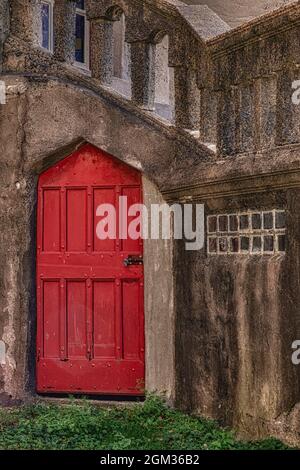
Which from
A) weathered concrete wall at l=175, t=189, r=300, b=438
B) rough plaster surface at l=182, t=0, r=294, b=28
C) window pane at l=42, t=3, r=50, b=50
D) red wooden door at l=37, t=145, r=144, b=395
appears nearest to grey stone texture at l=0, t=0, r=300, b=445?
weathered concrete wall at l=175, t=189, r=300, b=438

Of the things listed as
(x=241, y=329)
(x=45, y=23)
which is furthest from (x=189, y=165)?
(x=45, y=23)

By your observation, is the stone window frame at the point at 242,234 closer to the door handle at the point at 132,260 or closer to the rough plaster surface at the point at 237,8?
the door handle at the point at 132,260

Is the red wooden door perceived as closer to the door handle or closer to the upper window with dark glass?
the door handle

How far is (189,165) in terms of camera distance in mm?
7086

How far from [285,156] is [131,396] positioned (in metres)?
2.94

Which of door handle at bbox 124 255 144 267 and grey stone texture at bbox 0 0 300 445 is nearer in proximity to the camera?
grey stone texture at bbox 0 0 300 445

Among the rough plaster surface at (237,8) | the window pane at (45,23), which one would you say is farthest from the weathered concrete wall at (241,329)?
the rough plaster surface at (237,8)

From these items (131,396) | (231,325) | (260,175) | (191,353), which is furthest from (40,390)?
(260,175)

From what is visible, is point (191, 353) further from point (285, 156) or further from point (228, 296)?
point (285, 156)

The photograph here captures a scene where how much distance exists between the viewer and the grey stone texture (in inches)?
232

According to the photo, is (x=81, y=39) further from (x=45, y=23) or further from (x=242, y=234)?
(x=242, y=234)

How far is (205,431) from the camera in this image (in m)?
6.53

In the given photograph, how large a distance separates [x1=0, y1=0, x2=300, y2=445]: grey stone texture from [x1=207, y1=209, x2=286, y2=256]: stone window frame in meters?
0.06

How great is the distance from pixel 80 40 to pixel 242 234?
4.04m
